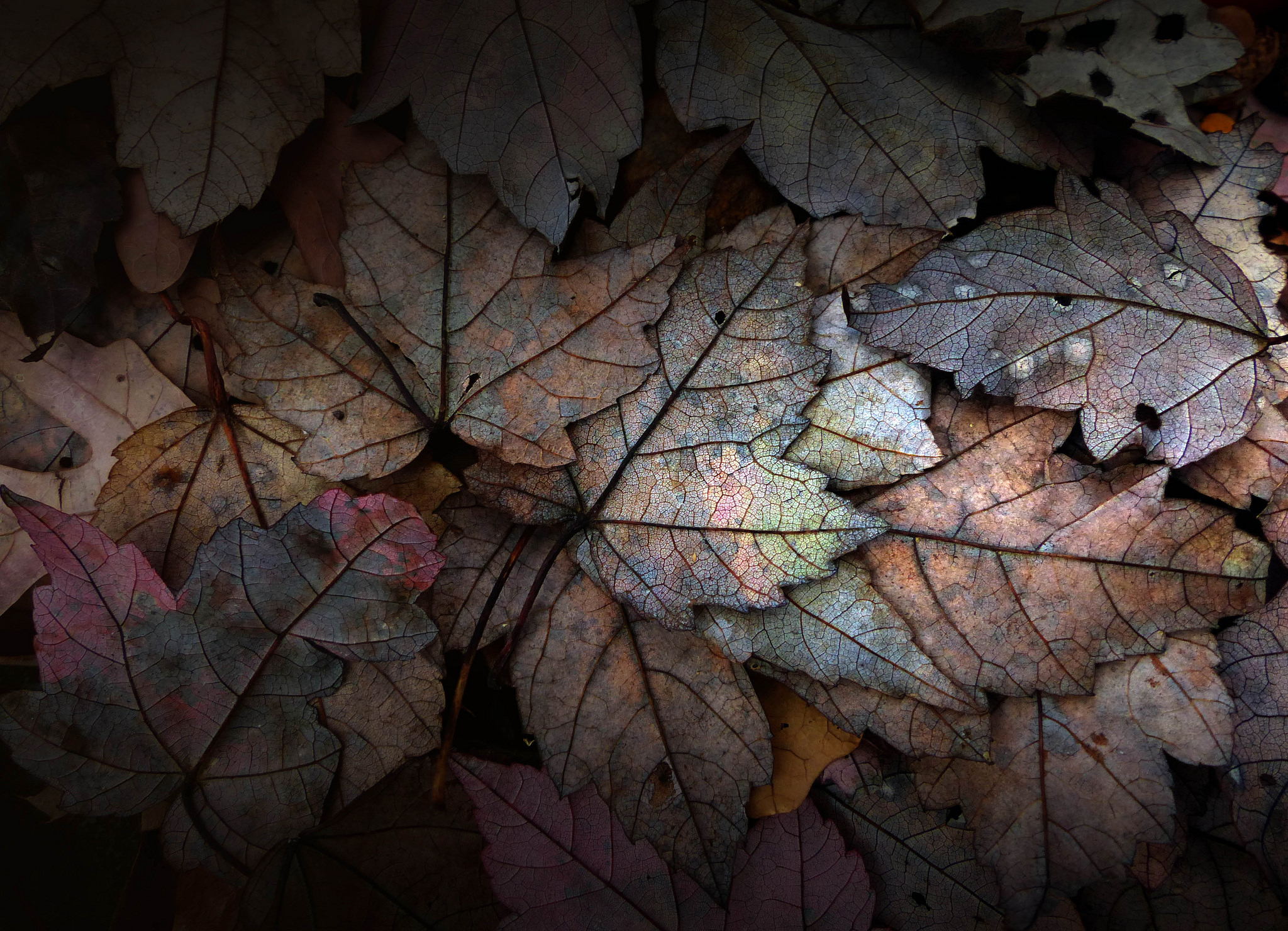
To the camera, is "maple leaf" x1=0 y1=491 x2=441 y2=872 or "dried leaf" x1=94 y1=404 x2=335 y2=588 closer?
"maple leaf" x1=0 y1=491 x2=441 y2=872

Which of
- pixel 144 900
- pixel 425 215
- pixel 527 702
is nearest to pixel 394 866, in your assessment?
pixel 527 702

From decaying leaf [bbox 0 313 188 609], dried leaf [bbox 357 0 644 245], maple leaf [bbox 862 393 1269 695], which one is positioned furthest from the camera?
decaying leaf [bbox 0 313 188 609]

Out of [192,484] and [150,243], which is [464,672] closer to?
[192,484]

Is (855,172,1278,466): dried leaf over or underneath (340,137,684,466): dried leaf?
underneath

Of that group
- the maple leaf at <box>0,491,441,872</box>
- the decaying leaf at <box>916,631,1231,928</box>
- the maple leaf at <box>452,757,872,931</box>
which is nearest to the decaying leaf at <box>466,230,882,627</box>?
the maple leaf at <box>0,491,441,872</box>

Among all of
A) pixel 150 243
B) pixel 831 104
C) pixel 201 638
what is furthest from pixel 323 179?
pixel 831 104

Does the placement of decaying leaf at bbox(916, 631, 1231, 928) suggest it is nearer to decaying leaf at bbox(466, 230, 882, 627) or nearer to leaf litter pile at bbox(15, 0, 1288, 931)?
leaf litter pile at bbox(15, 0, 1288, 931)

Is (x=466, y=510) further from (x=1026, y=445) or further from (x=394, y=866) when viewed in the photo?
(x=1026, y=445)
